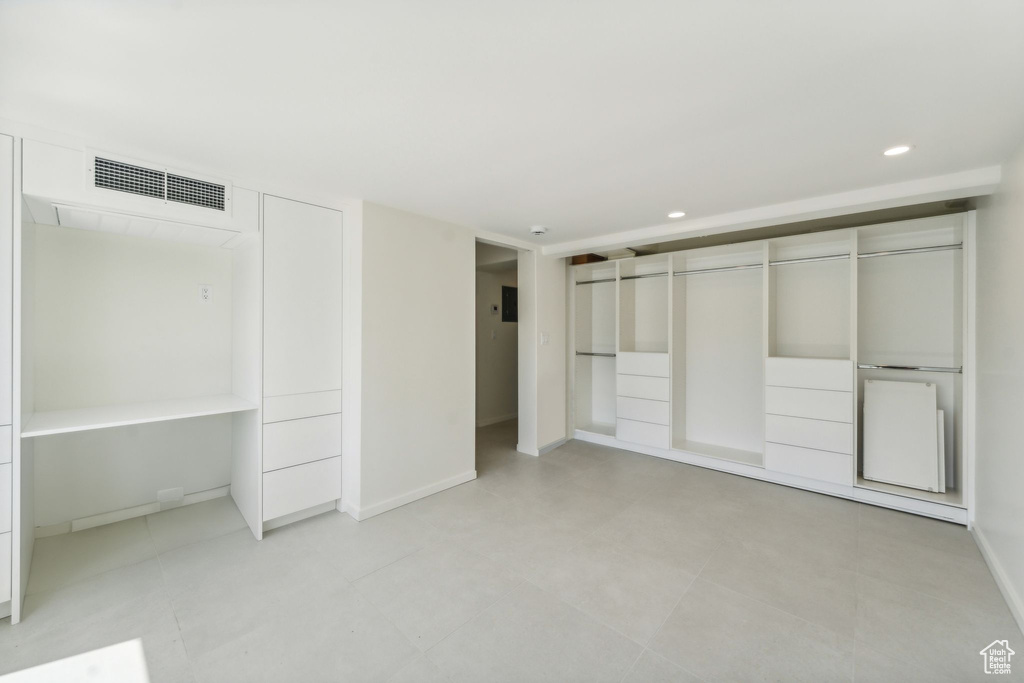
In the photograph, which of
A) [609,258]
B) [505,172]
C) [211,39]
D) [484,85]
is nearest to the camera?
[211,39]

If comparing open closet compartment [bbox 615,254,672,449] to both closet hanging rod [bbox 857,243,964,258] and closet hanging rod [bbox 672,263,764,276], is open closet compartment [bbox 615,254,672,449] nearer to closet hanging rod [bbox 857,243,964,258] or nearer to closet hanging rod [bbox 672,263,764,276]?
closet hanging rod [bbox 672,263,764,276]

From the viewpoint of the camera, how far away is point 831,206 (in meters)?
2.91

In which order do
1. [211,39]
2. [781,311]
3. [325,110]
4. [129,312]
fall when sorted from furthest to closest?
[781,311] → [129,312] → [325,110] → [211,39]

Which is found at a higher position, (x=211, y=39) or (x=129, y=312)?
(x=211, y=39)

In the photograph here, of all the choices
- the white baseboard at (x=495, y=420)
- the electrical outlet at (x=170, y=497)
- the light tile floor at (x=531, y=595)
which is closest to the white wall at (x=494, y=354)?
the white baseboard at (x=495, y=420)

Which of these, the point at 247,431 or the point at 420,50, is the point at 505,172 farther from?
the point at 247,431

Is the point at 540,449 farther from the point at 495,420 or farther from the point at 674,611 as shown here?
the point at 674,611

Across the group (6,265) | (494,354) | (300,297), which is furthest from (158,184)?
(494,354)

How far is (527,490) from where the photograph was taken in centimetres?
357

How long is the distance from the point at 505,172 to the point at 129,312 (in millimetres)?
2838

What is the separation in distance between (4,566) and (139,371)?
1.36 m

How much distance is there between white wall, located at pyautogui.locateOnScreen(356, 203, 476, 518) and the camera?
3.03m

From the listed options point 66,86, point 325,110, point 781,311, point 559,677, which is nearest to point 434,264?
point 325,110

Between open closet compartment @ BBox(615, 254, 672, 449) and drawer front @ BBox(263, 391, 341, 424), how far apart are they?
3053 mm
